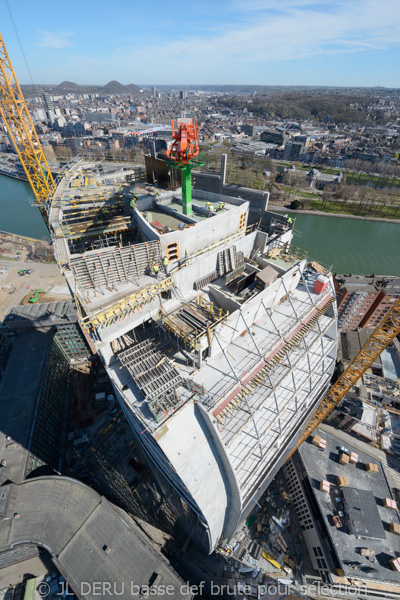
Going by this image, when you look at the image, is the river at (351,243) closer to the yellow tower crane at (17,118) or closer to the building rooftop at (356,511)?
the building rooftop at (356,511)

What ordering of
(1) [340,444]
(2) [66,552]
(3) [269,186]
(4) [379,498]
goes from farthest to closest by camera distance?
(3) [269,186] < (1) [340,444] < (4) [379,498] < (2) [66,552]

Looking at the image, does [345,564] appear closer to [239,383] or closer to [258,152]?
[239,383]

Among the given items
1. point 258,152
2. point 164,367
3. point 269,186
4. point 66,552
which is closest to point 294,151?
point 258,152

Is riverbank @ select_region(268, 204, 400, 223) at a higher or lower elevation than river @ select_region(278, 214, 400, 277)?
higher

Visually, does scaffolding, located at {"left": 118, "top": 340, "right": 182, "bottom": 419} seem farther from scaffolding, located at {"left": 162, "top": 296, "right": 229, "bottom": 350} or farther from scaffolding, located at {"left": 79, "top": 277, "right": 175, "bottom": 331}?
scaffolding, located at {"left": 79, "top": 277, "right": 175, "bottom": 331}

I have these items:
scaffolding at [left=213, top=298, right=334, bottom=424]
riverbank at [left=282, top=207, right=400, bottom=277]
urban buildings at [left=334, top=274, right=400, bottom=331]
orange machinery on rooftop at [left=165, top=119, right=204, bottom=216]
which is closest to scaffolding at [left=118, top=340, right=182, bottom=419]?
scaffolding at [left=213, top=298, right=334, bottom=424]
